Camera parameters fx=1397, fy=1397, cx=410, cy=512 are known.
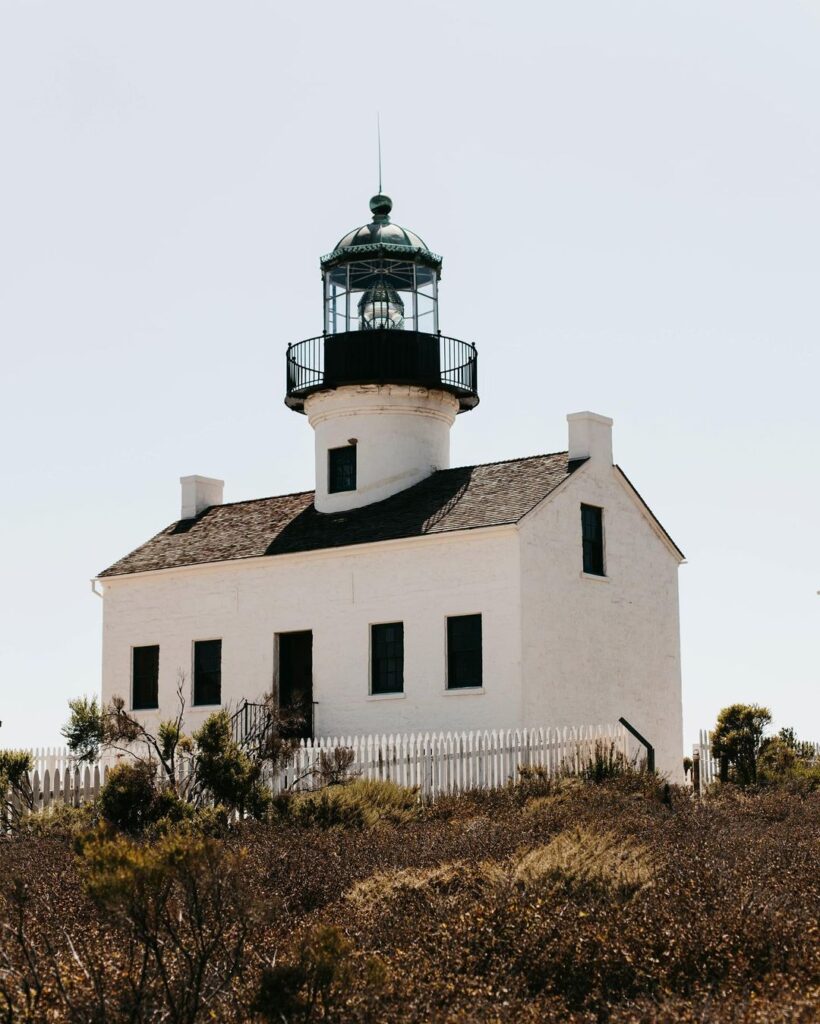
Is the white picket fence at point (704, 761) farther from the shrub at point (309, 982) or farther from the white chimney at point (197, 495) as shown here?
the shrub at point (309, 982)

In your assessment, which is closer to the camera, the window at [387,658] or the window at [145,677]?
the window at [387,658]

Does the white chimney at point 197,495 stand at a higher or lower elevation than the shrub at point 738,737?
higher

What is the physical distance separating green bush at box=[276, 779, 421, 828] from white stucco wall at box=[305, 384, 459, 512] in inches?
413

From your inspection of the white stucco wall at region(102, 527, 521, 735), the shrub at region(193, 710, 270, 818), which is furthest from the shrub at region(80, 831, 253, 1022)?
the white stucco wall at region(102, 527, 521, 735)

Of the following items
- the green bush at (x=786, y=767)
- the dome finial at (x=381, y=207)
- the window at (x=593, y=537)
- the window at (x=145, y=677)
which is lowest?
the green bush at (x=786, y=767)

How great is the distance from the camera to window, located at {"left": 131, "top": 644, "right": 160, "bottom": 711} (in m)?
26.7

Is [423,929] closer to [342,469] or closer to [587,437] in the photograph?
[587,437]

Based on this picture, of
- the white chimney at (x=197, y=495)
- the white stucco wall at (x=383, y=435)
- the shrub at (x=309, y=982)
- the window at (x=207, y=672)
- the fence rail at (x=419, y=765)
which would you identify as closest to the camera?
the shrub at (x=309, y=982)

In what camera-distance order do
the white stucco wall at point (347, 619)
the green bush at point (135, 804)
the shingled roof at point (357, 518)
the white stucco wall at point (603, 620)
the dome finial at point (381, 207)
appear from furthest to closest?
the dome finial at point (381, 207), the shingled roof at point (357, 518), the white stucco wall at point (603, 620), the white stucco wall at point (347, 619), the green bush at point (135, 804)

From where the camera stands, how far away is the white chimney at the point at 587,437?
79.4 feet

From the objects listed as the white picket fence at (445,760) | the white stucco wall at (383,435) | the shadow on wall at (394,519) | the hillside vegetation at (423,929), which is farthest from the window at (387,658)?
the hillside vegetation at (423,929)

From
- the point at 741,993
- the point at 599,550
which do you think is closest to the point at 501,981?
the point at 741,993

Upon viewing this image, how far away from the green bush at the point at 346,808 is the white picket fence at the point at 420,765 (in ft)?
5.30

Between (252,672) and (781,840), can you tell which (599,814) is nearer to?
(781,840)
